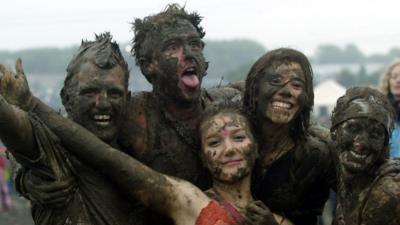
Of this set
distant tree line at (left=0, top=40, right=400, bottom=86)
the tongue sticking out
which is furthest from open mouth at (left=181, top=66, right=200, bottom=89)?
distant tree line at (left=0, top=40, right=400, bottom=86)

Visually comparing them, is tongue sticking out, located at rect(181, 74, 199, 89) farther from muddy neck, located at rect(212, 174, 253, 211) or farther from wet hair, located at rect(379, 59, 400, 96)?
wet hair, located at rect(379, 59, 400, 96)

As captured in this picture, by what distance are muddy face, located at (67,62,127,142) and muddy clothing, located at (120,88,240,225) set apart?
32 cm

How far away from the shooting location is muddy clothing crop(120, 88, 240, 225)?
5.52 m

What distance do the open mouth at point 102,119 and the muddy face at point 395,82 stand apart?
4.05m

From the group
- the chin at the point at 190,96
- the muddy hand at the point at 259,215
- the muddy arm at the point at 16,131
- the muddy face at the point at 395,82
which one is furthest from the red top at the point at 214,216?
the muddy face at the point at 395,82

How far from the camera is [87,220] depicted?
5062 millimetres

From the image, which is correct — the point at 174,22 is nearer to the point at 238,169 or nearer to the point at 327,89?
the point at 238,169

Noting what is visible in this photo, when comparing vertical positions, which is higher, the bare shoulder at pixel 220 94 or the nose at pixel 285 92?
the nose at pixel 285 92

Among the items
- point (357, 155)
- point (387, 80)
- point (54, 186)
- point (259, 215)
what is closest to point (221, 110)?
point (259, 215)

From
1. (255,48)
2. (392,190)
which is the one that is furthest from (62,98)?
(255,48)

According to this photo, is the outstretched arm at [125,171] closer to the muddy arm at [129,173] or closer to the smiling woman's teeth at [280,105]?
the muddy arm at [129,173]

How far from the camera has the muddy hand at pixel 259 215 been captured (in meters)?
5.06

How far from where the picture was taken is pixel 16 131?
4707 millimetres

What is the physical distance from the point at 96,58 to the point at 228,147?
38.6 inches
